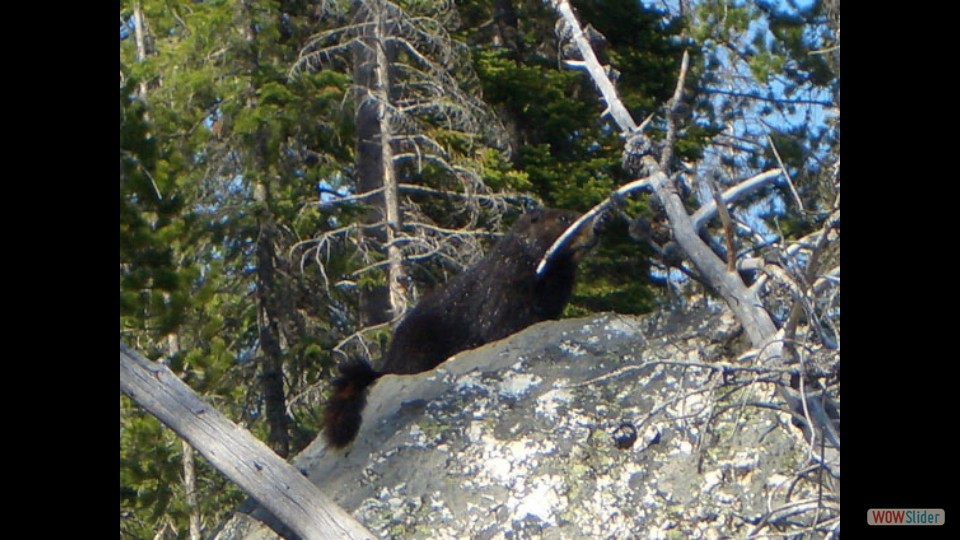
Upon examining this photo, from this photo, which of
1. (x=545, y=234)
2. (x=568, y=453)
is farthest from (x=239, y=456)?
(x=545, y=234)

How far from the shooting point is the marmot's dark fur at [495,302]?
27.3 ft

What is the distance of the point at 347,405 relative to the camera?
18.7ft

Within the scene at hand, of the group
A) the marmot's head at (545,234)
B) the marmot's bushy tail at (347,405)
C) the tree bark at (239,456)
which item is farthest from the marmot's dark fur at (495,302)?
the tree bark at (239,456)

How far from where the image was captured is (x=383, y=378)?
6.21 m

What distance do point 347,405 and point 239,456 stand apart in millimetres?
971

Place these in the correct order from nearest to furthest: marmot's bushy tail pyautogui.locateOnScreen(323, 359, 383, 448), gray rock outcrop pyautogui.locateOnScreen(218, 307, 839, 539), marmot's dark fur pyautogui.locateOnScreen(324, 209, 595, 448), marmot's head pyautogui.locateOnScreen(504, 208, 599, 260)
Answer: gray rock outcrop pyautogui.locateOnScreen(218, 307, 839, 539) → marmot's bushy tail pyautogui.locateOnScreen(323, 359, 383, 448) → marmot's dark fur pyautogui.locateOnScreen(324, 209, 595, 448) → marmot's head pyautogui.locateOnScreen(504, 208, 599, 260)

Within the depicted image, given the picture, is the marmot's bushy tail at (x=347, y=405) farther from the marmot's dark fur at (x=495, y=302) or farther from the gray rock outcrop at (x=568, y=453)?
the marmot's dark fur at (x=495, y=302)

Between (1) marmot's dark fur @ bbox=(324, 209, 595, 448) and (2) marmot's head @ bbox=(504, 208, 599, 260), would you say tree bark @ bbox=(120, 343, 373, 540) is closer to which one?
(1) marmot's dark fur @ bbox=(324, 209, 595, 448)

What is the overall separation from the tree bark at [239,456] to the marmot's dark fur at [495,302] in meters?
3.37

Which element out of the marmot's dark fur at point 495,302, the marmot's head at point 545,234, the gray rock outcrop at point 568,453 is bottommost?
the gray rock outcrop at point 568,453

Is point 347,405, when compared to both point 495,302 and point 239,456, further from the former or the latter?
point 495,302

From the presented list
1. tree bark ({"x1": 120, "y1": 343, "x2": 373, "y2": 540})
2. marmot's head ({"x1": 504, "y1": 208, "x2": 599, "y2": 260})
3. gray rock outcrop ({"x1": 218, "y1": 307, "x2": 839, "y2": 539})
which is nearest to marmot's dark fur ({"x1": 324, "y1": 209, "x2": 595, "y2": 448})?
marmot's head ({"x1": 504, "y1": 208, "x2": 599, "y2": 260})

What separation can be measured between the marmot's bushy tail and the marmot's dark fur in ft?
6.79

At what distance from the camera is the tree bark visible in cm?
457
